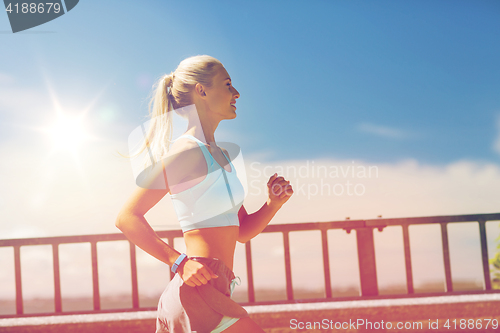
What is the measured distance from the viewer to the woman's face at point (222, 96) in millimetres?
1364

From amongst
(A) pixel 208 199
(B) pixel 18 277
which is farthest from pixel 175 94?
(B) pixel 18 277

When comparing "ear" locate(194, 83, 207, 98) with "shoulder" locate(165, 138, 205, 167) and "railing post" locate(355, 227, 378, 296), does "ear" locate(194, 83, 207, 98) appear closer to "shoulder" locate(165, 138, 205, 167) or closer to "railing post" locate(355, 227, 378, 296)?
"shoulder" locate(165, 138, 205, 167)

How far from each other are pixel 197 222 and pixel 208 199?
81mm

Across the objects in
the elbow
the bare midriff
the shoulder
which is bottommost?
the bare midriff

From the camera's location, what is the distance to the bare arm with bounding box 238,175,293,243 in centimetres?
148

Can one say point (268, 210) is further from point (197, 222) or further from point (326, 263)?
point (326, 263)

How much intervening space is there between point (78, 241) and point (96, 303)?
58 centimetres

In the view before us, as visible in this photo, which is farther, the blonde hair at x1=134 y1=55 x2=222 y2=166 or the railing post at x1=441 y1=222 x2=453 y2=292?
the railing post at x1=441 y1=222 x2=453 y2=292

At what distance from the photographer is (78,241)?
362 cm

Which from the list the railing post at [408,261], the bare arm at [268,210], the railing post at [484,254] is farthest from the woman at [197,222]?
the railing post at [484,254]

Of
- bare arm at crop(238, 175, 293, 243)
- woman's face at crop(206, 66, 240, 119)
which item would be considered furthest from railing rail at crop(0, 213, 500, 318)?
woman's face at crop(206, 66, 240, 119)

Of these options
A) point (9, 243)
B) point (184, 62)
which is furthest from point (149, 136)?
point (9, 243)

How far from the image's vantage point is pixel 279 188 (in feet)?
4.86

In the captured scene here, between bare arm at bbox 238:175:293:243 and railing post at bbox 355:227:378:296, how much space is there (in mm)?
2374
